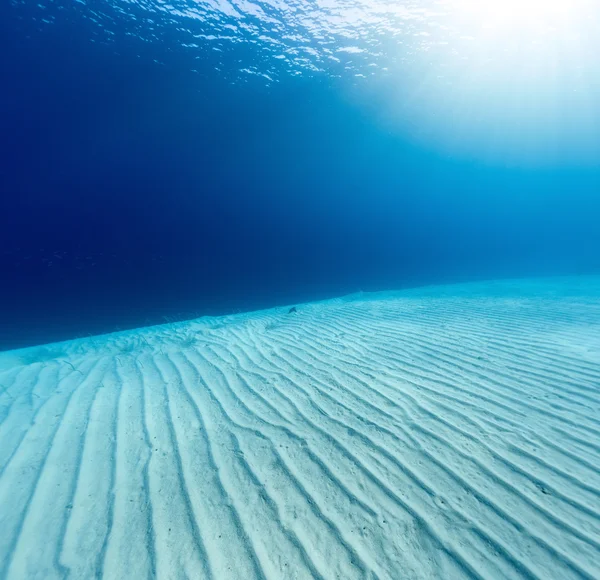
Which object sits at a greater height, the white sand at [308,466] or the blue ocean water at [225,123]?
the blue ocean water at [225,123]

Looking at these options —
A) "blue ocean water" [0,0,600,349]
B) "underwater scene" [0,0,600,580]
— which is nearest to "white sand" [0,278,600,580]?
"underwater scene" [0,0,600,580]

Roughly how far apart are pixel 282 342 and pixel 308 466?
3483mm

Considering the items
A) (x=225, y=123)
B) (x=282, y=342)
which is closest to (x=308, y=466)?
(x=282, y=342)

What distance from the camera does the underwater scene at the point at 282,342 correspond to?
1965 mm

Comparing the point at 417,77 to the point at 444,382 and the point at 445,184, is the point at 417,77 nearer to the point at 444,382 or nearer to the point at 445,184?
the point at 444,382

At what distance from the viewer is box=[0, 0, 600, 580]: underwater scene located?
1.96m

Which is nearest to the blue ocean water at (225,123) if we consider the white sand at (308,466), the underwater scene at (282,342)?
the underwater scene at (282,342)

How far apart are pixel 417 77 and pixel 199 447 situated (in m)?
24.4

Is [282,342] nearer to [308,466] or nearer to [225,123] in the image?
[308,466]

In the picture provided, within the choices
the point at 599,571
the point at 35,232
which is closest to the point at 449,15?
the point at 599,571

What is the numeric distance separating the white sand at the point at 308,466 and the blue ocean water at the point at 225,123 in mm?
13239

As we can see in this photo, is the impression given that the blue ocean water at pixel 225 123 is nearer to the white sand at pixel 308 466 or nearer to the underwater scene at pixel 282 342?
the underwater scene at pixel 282 342

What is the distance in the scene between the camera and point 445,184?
252 ft

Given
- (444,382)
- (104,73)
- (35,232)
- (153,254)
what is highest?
(104,73)
